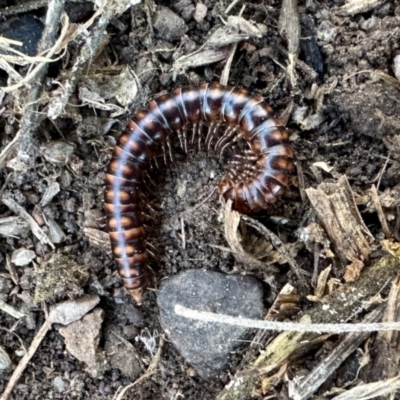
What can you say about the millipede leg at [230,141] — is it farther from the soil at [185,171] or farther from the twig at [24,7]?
the twig at [24,7]

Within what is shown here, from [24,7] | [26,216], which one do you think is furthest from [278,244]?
[24,7]

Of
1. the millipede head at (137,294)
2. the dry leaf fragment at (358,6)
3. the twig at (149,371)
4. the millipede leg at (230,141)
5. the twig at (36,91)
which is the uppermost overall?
the dry leaf fragment at (358,6)

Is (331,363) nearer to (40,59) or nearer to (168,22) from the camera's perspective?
(168,22)

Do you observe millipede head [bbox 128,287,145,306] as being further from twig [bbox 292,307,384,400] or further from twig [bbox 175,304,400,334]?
twig [bbox 292,307,384,400]

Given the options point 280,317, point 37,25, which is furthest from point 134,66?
point 280,317

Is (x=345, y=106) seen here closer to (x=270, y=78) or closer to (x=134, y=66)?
(x=270, y=78)

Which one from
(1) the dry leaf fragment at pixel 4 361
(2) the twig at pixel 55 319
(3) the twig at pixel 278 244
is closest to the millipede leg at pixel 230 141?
(3) the twig at pixel 278 244
